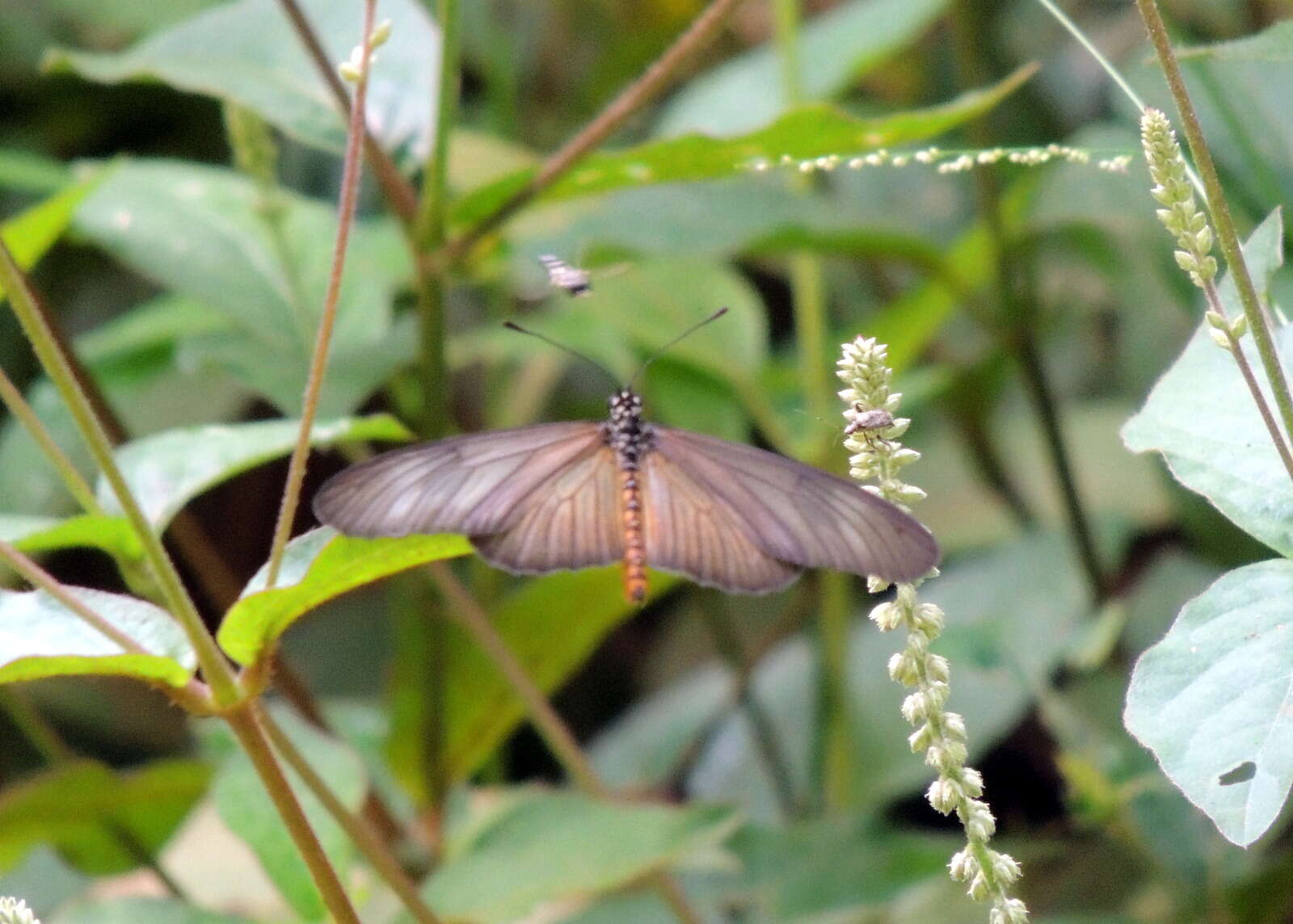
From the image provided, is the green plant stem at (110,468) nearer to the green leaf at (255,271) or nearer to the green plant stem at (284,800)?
the green plant stem at (284,800)

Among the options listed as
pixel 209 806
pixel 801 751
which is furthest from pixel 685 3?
pixel 209 806

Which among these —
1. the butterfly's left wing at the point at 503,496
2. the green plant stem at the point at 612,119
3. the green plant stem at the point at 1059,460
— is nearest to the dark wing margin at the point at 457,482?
the butterfly's left wing at the point at 503,496

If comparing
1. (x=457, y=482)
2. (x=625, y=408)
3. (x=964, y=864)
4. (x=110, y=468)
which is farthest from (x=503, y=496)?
(x=964, y=864)

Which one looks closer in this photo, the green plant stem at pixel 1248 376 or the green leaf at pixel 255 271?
the green plant stem at pixel 1248 376

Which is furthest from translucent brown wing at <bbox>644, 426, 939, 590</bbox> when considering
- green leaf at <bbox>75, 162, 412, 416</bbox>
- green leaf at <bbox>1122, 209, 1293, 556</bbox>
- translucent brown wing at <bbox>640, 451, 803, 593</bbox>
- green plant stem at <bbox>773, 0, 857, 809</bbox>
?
green plant stem at <bbox>773, 0, 857, 809</bbox>

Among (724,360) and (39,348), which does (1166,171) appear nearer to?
(39,348)

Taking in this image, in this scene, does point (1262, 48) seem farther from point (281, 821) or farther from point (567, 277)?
point (281, 821)

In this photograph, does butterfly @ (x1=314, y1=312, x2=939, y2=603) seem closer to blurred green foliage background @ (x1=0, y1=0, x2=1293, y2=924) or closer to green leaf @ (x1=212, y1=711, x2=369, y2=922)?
blurred green foliage background @ (x1=0, y1=0, x2=1293, y2=924)
